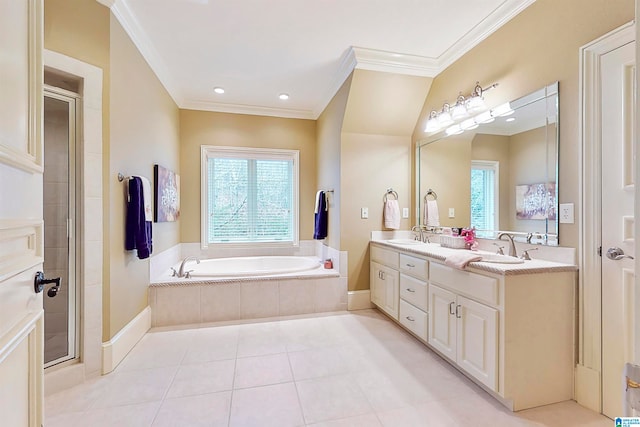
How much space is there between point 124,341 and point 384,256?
7.89ft

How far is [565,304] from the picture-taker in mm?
1693

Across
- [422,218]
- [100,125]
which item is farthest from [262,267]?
[100,125]

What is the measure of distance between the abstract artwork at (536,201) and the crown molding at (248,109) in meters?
2.94

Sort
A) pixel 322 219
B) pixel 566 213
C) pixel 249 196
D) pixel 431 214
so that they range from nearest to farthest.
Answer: pixel 566 213 → pixel 431 214 → pixel 322 219 → pixel 249 196

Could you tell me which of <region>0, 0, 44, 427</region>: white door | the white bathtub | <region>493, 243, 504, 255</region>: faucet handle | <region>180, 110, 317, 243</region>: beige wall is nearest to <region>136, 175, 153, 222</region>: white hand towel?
the white bathtub

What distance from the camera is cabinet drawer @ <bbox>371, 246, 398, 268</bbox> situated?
2.80m

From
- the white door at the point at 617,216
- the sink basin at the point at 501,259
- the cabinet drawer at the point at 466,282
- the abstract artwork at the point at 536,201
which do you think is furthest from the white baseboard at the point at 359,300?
the white door at the point at 617,216

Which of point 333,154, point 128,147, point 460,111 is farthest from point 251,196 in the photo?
point 460,111

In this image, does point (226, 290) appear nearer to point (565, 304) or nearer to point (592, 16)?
point (565, 304)

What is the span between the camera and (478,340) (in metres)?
1.77

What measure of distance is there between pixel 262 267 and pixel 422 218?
2245 millimetres

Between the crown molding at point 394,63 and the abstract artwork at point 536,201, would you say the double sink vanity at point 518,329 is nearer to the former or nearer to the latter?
the abstract artwork at point 536,201

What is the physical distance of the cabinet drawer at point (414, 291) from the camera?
2336mm

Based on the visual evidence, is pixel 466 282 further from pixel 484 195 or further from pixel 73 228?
pixel 73 228
